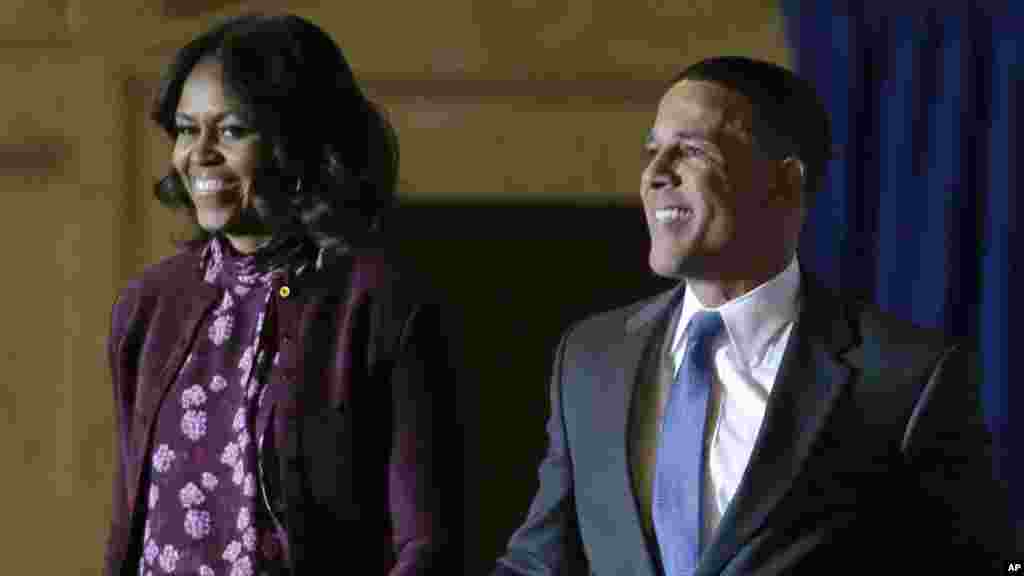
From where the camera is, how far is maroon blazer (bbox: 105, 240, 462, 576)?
1804mm

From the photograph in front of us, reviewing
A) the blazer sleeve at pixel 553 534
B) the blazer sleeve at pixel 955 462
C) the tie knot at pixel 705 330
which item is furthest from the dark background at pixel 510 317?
the blazer sleeve at pixel 955 462

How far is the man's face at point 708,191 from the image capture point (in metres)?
1.65

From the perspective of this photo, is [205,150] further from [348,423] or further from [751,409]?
[751,409]

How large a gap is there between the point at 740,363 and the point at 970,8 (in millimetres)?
884

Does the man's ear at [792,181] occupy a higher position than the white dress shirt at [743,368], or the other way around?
the man's ear at [792,181]

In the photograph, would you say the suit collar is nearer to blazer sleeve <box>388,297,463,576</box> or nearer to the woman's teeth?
blazer sleeve <box>388,297,463,576</box>

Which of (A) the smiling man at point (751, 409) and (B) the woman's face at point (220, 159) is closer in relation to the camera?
(A) the smiling man at point (751, 409)

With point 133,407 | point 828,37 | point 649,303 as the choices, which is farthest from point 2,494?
point 828,37

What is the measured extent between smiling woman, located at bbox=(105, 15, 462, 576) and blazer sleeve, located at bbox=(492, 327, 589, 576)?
0.12 metres

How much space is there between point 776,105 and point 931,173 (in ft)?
2.40

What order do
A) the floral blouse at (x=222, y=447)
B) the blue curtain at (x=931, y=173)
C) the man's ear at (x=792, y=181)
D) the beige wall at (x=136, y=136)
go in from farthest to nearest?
the beige wall at (x=136, y=136), the blue curtain at (x=931, y=173), the floral blouse at (x=222, y=447), the man's ear at (x=792, y=181)

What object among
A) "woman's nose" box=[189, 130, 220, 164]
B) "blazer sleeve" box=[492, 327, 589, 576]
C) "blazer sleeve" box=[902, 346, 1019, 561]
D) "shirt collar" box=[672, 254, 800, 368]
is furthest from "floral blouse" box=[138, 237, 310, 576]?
"blazer sleeve" box=[902, 346, 1019, 561]

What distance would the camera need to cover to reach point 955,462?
5.16ft

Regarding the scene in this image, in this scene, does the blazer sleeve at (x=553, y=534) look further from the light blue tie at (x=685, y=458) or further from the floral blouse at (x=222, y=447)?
the floral blouse at (x=222, y=447)
